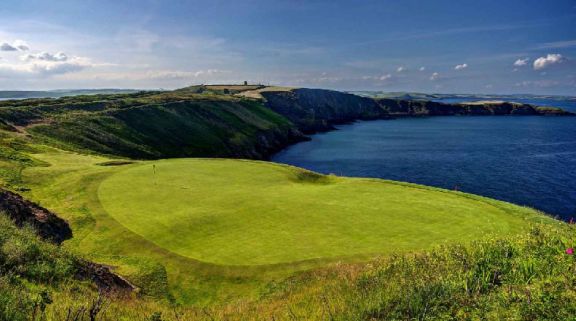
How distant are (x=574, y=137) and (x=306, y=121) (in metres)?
112

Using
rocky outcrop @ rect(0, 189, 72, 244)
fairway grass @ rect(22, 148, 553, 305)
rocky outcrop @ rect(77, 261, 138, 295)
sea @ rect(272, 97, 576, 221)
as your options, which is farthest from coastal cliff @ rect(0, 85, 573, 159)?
rocky outcrop @ rect(77, 261, 138, 295)

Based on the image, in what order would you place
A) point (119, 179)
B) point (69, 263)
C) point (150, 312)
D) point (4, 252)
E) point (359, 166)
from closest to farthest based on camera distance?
1. point (150, 312)
2. point (4, 252)
3. point (69, 263)
4. point (119, 179)
5. point (359, 166)

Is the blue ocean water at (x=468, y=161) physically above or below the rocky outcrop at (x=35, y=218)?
below

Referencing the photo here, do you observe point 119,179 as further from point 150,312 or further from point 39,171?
point 150,312

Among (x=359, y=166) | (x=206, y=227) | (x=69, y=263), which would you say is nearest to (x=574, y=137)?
(x=359, y=166)

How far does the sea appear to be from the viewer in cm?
6525

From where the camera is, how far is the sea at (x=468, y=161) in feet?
214

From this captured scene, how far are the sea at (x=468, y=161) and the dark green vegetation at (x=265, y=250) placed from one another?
3073 centimetres

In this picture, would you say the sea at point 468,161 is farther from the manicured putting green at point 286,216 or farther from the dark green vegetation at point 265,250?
the dark green vegetation at point 265,250

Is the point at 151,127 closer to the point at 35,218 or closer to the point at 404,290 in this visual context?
the point at 35,218

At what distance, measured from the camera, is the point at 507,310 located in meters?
9.04

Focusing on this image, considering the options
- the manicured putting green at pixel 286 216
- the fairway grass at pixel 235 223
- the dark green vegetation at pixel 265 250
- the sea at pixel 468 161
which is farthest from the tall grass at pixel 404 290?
the sea at pixel 468 161

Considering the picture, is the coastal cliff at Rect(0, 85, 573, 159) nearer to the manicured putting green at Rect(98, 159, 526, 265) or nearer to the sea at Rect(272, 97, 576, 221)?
the sea at Rect(272, 97, 576, 221)

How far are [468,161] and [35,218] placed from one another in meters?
94.2
